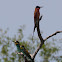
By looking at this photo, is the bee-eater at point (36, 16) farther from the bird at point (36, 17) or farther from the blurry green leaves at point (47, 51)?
the blurry green leaves at point (47, 51)

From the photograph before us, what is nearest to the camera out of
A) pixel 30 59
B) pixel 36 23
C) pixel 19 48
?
pixel 36 23

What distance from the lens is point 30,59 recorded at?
18.4 feet

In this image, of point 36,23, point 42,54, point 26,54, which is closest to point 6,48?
point 42,54

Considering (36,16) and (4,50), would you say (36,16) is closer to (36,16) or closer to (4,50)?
(36,16)

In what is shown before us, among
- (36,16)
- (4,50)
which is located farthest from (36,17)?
(4,50)

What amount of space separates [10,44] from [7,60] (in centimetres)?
74

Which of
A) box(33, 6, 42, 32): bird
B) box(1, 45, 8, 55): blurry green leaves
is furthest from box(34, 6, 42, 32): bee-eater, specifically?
box(1, 45, 8, 55): blurry green leaves

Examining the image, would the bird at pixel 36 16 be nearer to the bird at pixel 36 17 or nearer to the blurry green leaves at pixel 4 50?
the bird at pixel 36 17

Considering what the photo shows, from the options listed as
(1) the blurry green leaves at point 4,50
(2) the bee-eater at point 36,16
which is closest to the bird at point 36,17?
(2) the bee-eater at point 36,16

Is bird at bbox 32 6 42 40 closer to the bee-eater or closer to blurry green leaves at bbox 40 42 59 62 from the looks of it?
the bee-eater

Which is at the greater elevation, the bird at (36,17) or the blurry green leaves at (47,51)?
the bird at (36,17)

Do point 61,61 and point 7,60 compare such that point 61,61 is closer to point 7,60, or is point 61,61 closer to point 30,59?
point 7,60

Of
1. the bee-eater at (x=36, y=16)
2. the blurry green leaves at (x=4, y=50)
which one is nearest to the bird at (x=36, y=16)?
the bee-eater at (x=36, y=16)

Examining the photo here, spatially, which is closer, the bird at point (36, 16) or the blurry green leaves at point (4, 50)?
the bird at point (36, 16)
